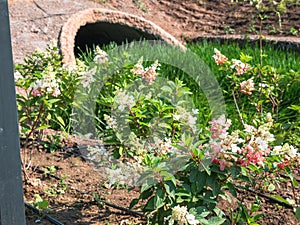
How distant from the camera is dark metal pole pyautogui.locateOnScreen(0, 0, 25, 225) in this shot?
1.37 metres

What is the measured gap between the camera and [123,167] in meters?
2.22

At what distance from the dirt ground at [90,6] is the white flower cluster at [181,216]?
2.22ft

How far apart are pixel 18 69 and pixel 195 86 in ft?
5.13

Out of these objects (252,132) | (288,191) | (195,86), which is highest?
(252,132)

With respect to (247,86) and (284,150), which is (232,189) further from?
(247,86)

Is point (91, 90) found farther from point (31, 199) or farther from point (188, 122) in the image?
point (188, 122)

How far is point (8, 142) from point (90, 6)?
14.1ft

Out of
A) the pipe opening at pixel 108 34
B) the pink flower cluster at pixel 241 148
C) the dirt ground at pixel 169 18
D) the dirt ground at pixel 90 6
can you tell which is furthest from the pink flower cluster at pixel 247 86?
the pipe opening at pixel 108 34

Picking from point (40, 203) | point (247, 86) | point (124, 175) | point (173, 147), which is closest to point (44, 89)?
A: point (40, 203)

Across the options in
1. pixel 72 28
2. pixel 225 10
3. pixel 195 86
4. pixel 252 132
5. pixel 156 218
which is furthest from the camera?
pixel 225 10

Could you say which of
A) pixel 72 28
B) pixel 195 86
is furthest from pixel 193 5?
pixel 195 86

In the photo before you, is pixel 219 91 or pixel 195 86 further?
pixel 195 86

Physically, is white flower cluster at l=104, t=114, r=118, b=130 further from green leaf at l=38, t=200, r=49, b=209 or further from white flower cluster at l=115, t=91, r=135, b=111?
green leaf at l=38, t=200, r=49, b=209

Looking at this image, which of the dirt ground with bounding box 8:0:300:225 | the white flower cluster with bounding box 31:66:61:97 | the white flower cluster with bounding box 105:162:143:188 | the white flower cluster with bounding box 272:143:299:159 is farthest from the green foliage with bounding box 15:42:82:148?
the white flower cluster with bounding box 272:143:299:159
